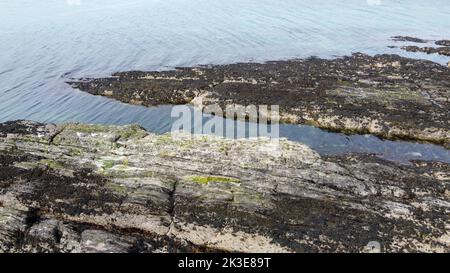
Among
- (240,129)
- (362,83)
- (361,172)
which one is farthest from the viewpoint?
(362,83)

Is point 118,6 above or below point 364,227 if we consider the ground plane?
above

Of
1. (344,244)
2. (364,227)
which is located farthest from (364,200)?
(344,244)

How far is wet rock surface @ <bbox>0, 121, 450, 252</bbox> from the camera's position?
57.0 ft

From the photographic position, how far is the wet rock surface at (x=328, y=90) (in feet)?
104

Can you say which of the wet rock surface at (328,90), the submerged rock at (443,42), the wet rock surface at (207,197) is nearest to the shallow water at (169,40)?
the wet rock surface at (328,90)

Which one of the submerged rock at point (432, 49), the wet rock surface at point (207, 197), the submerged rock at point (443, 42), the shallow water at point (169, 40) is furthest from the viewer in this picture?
the submerged rock at point (443, 42)

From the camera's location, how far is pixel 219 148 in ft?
81.6

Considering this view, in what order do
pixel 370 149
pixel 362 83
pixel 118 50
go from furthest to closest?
pixel 118 50
pixel 362 83
pixel 370 149

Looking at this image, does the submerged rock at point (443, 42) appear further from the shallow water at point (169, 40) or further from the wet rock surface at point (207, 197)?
the wet rock surface at point (207, 197)

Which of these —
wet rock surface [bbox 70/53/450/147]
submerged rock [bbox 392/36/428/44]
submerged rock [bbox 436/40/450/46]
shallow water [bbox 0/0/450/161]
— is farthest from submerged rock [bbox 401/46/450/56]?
wet rock surface [bbox 70/53/450/147]

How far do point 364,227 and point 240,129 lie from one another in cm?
1604

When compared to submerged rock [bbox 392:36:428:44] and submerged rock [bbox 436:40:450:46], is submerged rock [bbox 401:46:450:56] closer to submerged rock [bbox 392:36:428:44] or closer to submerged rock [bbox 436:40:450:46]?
submerged rock [bbox 436:40:450:46]

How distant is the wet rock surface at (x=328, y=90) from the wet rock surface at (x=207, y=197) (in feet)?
21.7
